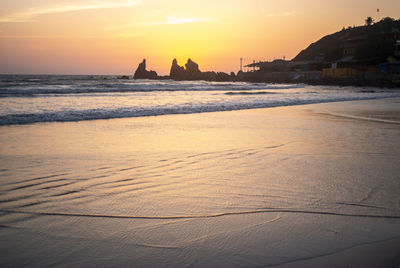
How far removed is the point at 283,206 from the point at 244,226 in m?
0.59

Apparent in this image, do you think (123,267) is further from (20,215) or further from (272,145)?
(272,145)

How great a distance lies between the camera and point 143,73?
401 ft

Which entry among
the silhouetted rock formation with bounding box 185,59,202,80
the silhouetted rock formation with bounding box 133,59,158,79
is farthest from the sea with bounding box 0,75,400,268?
the silhouetted rock formation with bounding box 133,59,158,79

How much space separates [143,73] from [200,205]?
12380 cm

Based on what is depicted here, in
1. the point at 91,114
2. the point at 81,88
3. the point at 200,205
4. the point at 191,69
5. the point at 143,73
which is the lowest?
the point at 200,205

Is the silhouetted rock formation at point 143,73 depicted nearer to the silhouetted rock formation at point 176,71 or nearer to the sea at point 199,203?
the silhouetted rock formation at point 176,71

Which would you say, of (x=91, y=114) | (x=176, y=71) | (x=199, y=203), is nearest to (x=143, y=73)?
(x=176, y=71)

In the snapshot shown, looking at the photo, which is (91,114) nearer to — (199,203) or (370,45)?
(199,203)

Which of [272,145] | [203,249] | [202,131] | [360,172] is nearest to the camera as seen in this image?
[203,249]

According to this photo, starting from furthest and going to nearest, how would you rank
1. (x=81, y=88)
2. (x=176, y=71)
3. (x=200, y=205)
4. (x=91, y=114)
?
1. (x=176, y=71)
2. (x=81, y=88)
3. (x=91, y=114)
4. (x=200, y=205)

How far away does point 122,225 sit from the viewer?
8.29 feet

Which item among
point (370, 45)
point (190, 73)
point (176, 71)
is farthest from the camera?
point (176, 71)

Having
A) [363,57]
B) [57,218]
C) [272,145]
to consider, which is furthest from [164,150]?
[363,57]

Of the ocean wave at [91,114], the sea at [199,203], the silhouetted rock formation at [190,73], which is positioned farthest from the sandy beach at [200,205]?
the silhouetted rock formation at [190,73]
